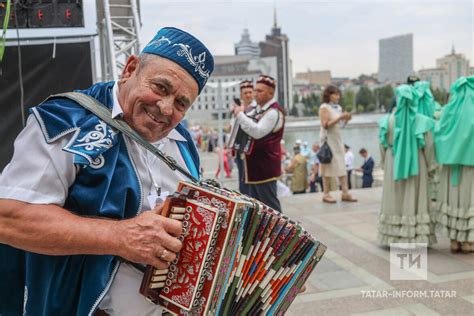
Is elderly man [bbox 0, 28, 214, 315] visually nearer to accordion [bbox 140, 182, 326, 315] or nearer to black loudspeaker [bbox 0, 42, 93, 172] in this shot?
accordion [bbox 140, 182, 326, 315]

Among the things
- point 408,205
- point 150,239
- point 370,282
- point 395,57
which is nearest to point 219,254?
point 150,239

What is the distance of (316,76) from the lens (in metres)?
164

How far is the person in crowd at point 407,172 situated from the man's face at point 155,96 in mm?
3758

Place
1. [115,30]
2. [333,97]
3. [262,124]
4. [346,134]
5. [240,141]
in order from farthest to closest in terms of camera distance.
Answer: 1. [346,134]
2. [333,97]
3. [115,30]
4. [240,141]
5. [262,124]

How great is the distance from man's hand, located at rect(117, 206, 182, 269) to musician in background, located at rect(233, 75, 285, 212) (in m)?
4.26

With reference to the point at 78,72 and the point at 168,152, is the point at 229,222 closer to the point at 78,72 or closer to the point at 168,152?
the point at 168,152

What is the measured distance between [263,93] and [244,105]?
3.07ft

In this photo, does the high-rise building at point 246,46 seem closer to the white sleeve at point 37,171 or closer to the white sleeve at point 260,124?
the white sleeve at point 260,124

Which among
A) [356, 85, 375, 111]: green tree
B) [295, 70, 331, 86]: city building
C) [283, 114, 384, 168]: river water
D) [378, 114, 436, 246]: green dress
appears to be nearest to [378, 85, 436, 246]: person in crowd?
[378, 114, 436, 246]: green dress

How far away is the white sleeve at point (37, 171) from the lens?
1307mm

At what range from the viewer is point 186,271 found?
1.37 m

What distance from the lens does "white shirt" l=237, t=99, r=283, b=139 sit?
5488mm

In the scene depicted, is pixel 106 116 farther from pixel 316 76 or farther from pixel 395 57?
pixel 316 76

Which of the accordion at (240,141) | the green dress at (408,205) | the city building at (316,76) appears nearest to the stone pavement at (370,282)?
the green dress at (408,205)
